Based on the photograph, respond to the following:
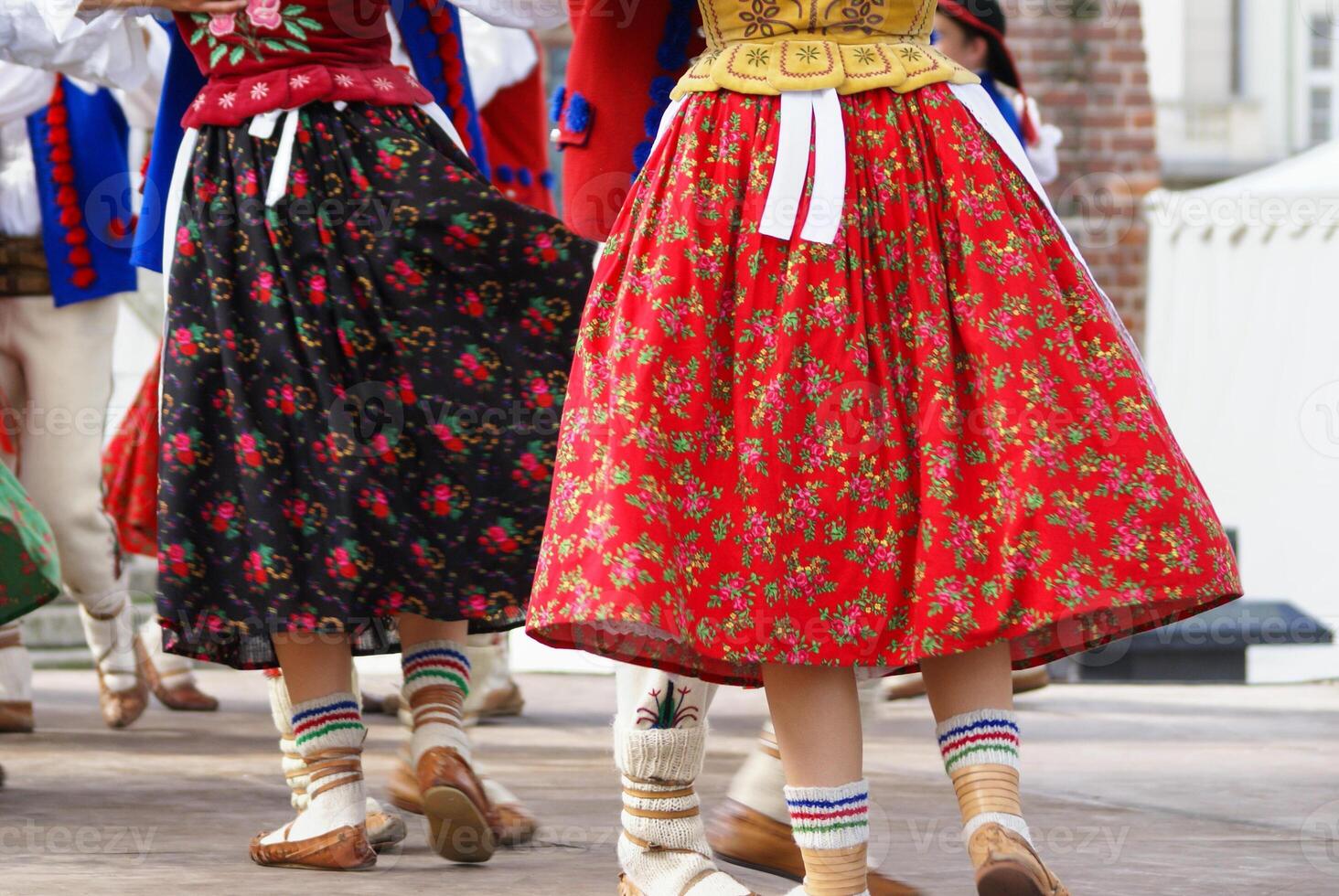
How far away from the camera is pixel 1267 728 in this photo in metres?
4.62

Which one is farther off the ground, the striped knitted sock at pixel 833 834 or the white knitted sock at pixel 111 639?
the striped knitted sock at pixel 833 834

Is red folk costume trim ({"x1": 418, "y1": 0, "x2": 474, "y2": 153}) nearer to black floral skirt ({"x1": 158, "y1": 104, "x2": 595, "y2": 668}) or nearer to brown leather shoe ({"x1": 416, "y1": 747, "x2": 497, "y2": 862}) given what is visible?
→ black floral skirt ({"x1": 158, "y1": 104, "x2": 595, "y2": 668})

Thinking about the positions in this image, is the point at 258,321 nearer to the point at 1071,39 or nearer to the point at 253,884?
the point at 253,884

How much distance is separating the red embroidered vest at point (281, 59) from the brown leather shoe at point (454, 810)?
3.05 feet

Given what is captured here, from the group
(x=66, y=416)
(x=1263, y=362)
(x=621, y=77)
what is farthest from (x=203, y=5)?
(x=1263, y=362)

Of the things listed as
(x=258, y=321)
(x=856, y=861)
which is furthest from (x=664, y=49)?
(x=856, y=861)

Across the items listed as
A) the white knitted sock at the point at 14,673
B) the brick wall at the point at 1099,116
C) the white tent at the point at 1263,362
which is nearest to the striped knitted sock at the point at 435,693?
the white knitted sock at the point at 14,673

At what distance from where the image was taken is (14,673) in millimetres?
4188

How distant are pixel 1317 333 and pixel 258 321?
17.5 feet

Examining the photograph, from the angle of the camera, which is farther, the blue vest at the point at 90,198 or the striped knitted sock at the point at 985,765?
the blue vest at the point at 90,198

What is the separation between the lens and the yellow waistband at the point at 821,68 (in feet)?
6.84

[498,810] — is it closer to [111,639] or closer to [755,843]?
[755,843]

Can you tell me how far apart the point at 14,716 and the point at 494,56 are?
182 cm

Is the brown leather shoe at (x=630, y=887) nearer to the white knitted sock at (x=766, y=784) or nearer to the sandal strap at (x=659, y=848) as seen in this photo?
the sandal strap at (x=659, y=848)
